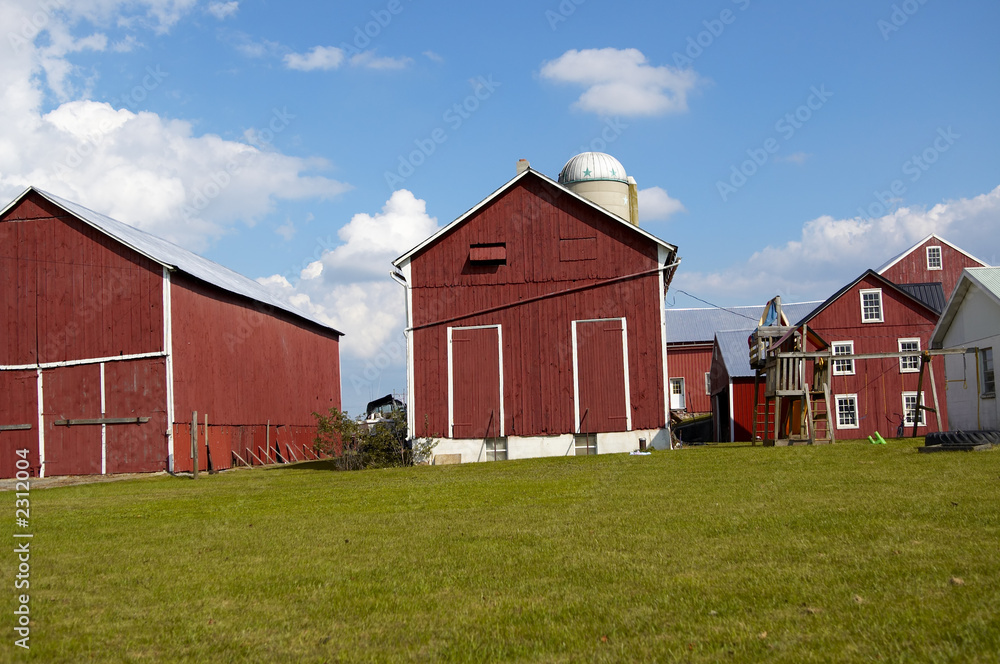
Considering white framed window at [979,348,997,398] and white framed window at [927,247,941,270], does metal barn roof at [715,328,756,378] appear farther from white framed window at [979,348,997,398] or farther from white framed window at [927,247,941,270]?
white framed window at [979,348,997,398]

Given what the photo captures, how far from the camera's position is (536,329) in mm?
26516

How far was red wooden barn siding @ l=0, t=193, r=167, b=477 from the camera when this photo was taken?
2627 centimetres

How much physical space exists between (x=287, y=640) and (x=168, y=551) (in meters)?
4.34

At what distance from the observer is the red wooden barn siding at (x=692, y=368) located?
164 feet

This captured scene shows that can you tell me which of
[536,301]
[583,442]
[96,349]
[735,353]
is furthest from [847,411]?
[96,349]

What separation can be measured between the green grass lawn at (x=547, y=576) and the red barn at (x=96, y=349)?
12.8 m

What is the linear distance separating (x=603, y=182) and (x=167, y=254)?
17.0 meters

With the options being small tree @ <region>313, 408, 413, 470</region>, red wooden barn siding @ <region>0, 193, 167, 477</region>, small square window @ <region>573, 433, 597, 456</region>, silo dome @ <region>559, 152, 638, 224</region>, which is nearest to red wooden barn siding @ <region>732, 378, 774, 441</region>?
silo dome @ <region>559, 152, 638, 224</region>

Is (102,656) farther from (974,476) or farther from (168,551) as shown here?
(974,476)

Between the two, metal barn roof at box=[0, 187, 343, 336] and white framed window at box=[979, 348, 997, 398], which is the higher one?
metal barn roof at box=[0, 187, 343, 336]

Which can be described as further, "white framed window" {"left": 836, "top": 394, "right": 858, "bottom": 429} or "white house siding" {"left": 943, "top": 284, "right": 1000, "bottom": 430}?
"white framed window" {"left": 836, "top": 394, "right": 858, "bottom": 429}

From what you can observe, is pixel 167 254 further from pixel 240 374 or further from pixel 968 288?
pixel 968 288

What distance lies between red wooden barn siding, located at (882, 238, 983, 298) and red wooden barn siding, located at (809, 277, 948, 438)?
8.99 m

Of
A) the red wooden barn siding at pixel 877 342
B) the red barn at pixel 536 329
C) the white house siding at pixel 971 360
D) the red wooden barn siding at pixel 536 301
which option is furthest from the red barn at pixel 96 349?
the red wooden barn siding at pixel 877 342
